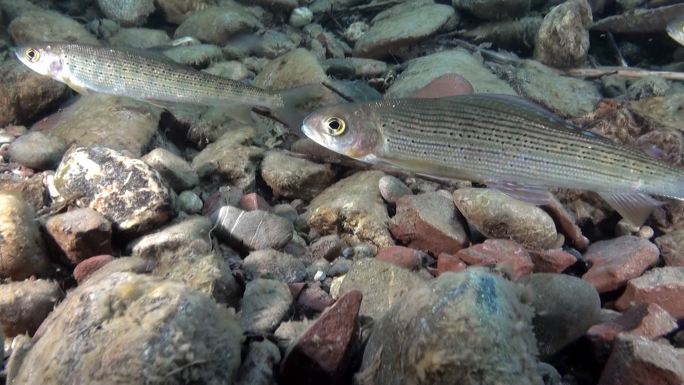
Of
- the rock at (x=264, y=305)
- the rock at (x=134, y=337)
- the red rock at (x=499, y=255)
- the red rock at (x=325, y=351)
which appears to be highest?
the rock at (x=134, y=337)

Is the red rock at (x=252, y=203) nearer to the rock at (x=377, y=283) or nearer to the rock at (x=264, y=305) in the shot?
the rock at (x=264, y=305)

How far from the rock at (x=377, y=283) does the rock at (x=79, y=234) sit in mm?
1952

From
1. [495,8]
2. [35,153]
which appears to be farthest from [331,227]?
[495,8]

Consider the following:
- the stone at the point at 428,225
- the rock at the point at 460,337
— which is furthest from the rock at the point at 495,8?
the rock at the point at 460,337

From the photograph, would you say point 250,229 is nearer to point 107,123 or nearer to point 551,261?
point 551,261

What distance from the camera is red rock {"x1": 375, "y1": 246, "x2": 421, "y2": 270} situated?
3660mm

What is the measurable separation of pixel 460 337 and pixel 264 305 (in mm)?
1548

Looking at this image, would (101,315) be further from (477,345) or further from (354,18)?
(354,18)

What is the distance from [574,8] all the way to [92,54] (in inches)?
342

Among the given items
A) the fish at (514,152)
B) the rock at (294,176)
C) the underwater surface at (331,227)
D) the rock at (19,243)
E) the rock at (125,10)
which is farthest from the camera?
the rock at (125,10)

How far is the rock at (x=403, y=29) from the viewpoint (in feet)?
28.5

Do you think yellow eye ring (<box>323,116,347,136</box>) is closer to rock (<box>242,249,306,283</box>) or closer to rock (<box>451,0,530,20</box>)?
rock (<box>242,249,306,283</box>)

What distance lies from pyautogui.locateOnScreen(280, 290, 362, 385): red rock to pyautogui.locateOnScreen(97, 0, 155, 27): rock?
10.4 meters

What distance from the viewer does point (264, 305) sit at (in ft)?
9.57
